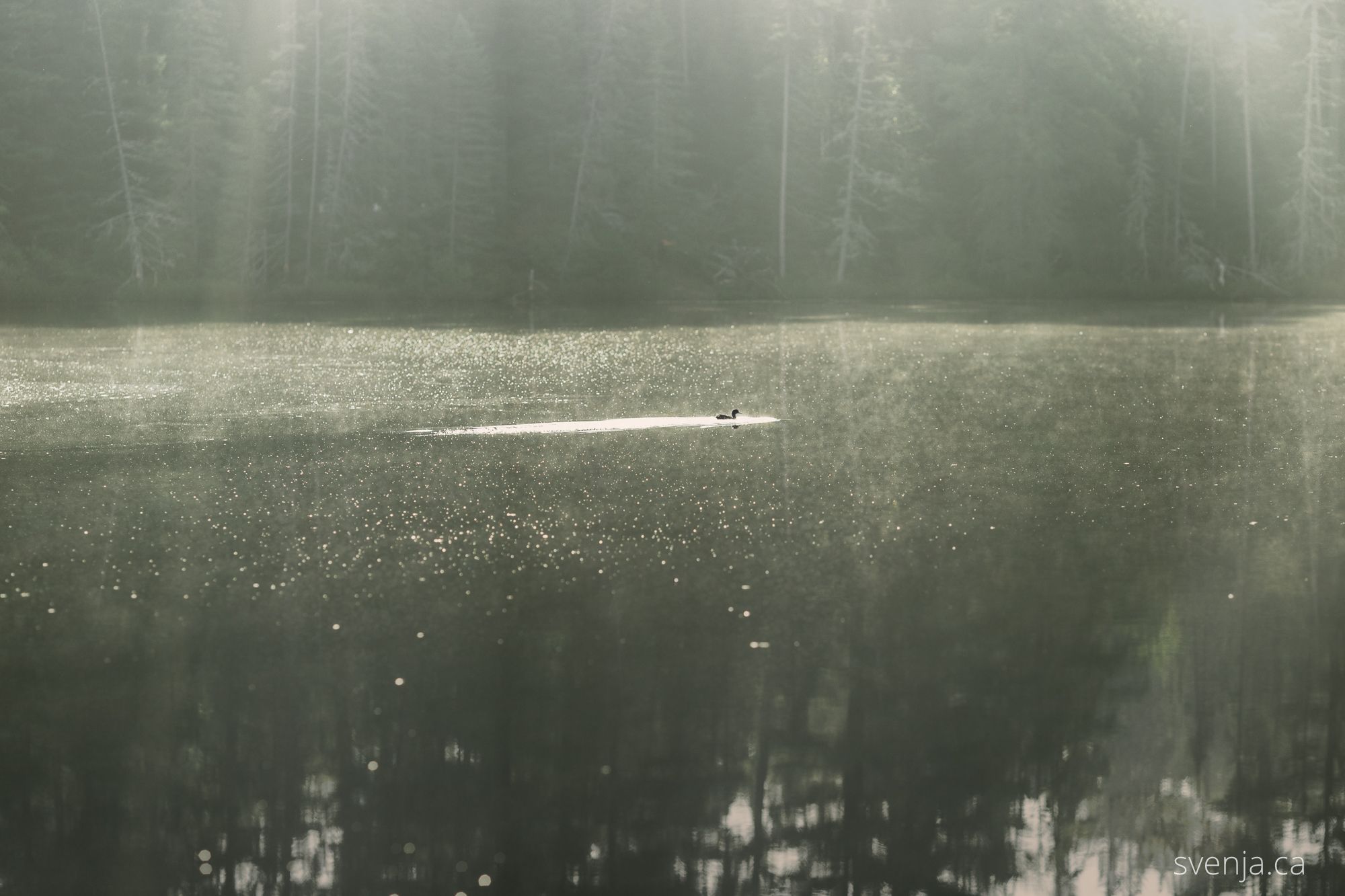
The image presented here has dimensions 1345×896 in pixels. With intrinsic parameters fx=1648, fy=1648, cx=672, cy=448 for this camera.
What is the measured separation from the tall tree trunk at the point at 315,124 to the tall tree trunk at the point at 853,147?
16.5m

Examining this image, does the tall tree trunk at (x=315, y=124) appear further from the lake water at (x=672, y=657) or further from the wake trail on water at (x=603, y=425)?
the wake trail on water at (x=603, y=425)

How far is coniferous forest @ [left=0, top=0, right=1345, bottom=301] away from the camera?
166 ft

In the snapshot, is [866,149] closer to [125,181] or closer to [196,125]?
[196,125]

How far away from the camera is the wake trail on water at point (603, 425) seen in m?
16.6

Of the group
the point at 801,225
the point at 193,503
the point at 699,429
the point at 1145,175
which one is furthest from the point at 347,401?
the point at 1145,175

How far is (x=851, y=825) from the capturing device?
18.8 ft

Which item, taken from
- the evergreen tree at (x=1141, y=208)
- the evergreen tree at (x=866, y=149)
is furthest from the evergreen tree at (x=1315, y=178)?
the evergreen tree at (x=866, y=149)

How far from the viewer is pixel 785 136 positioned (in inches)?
2085

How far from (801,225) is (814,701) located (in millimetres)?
47783

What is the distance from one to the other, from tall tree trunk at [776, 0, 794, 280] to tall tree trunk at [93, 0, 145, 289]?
19521 millimetres

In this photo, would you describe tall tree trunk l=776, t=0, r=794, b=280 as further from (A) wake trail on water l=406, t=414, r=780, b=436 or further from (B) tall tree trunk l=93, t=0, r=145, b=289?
(A) wake trail on water l=406, t=414, r=780, b=436

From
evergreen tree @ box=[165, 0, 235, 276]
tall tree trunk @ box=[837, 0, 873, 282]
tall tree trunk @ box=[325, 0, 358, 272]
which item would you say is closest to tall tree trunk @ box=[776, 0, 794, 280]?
tall tree trunk @ box=[837, 0, 873, 282]

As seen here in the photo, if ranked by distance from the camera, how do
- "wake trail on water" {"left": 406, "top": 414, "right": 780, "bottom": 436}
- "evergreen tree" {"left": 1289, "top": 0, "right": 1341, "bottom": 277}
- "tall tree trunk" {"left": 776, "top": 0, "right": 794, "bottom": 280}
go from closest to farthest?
"wake trail on water" {"left": 406, "top": 414, "right": 780, "bottom": 436} < "evergreen tree" {"left": 1289, "top": 0, "right": 1341, "bottom": 277} < "tall tree trunk" {"left": 776, "top": 0, "right": 794, "bottom": 280}

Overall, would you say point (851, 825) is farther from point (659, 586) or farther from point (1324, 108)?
point (1324, 108)
